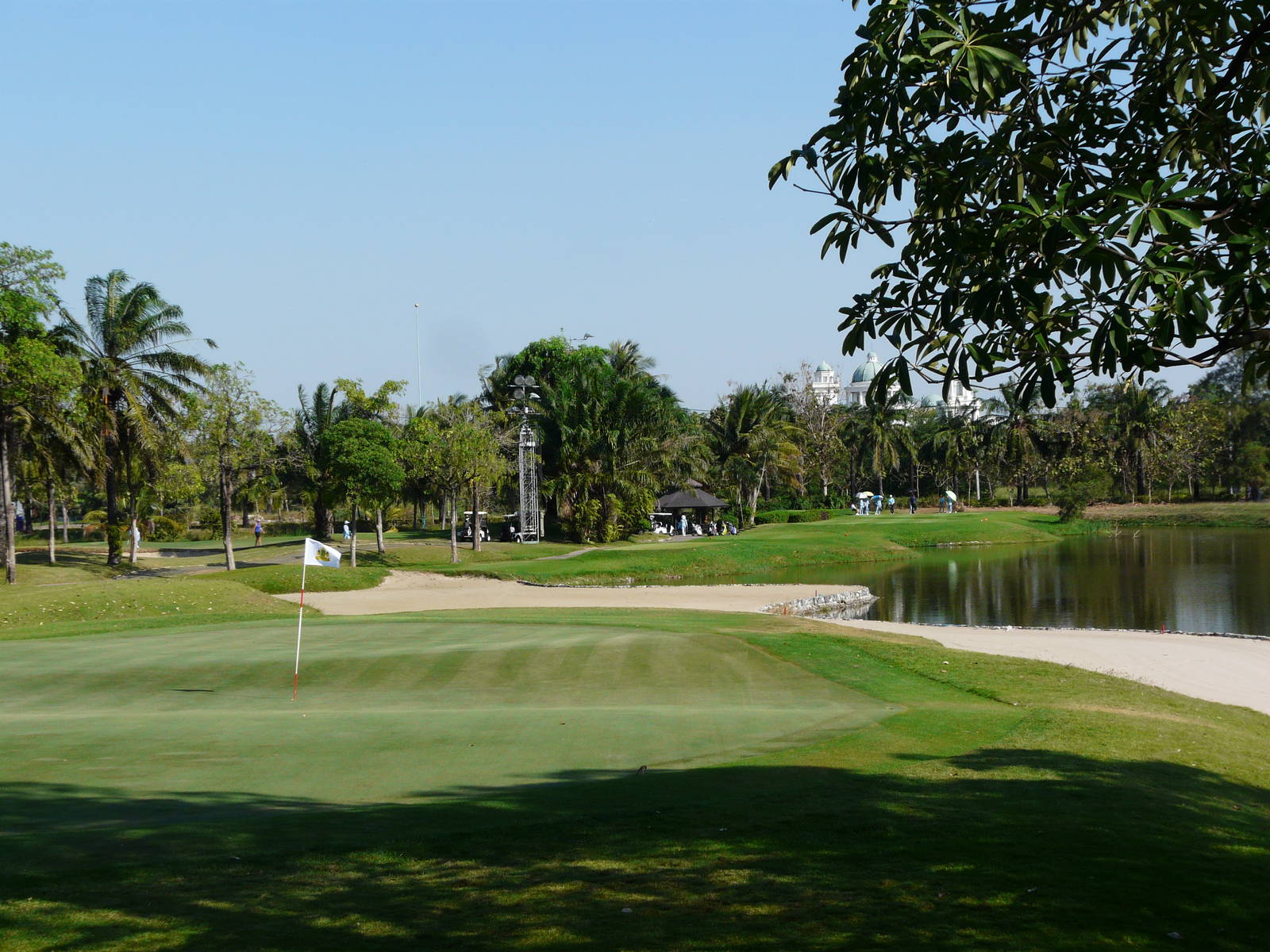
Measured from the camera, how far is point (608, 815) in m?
8.57

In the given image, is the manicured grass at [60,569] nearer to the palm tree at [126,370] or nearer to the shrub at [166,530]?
the palm tree at [126,370]

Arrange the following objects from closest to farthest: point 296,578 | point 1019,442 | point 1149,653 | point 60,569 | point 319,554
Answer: point 319,554 < point 1149,653 < point 296,578 < point 60,569 < point 1019,442

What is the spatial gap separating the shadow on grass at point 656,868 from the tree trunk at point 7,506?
3691cm

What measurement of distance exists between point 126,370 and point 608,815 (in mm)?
44334

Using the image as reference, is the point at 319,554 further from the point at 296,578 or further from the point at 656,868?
the point at 296,578

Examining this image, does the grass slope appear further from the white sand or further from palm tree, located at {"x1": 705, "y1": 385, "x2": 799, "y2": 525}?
palm tree, located at {"x1": 705, "y1": 385, "x2": 799, "y2": 525}

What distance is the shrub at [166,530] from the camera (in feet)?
237

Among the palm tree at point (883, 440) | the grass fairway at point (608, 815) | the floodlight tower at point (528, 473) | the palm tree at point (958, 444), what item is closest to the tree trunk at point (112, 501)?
the floodlight tower at point (528, 473)

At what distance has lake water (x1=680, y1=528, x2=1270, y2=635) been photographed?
36.8m

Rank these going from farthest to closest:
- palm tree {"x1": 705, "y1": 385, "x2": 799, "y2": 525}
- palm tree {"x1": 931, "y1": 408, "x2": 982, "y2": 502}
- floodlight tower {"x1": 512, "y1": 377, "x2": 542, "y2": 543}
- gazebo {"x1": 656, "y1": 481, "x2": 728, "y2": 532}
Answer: palm tree {"x1": 931, "y1": 408, "x2": 982, "y2": 502} < palm tree {"x1": 705, "y1": 385, "x2": 799, "y2": 525} < gazebo {"x1": 656, "y1": 481, "x2": 728, "y2": 532} < floodlight tower {"x1": 512, "y1": 377, "x2": 542, "y2": 543}

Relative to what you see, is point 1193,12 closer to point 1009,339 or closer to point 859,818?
point 1009,339

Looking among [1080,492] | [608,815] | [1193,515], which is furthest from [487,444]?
[1193,515]

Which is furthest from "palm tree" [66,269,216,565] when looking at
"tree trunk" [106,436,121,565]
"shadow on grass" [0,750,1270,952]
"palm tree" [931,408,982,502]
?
"palm tree" [931,408,982,502]

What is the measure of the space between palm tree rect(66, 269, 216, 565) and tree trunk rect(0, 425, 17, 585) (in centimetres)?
378
